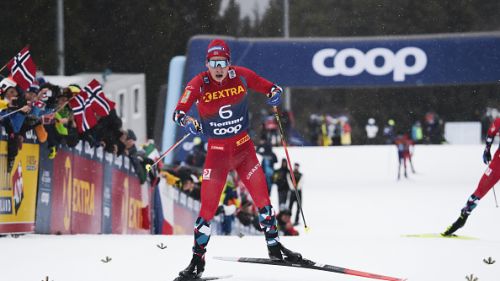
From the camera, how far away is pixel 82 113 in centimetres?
1186

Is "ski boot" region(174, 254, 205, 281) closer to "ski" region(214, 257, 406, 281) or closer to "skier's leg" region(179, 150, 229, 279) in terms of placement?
"skier's leg" region(179, 150, 229, 279)

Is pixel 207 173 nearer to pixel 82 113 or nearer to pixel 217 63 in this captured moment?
pixel 217 63

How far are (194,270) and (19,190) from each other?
4.19 m

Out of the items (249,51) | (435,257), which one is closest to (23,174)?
(435,257)

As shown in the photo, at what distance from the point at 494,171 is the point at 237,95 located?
14.4 ft

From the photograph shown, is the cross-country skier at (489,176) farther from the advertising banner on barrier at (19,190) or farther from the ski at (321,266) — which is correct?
the advertising banner on barrier at (19,190)

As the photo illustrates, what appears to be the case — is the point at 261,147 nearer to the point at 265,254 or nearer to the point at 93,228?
the point at 93,228

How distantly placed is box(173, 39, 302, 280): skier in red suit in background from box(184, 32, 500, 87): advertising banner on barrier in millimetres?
14357

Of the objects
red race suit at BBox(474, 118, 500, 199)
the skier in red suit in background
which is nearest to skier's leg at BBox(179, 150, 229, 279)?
the skier in red suit in background

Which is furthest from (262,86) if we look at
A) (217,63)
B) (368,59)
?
(368,59)

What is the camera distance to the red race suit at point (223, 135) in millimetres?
7469

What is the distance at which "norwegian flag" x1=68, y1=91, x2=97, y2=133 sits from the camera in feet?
38.6

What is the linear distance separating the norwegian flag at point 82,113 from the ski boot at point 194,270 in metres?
4.89

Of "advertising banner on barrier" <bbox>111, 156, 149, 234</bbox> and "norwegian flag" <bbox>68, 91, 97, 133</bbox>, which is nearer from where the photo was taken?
"norwegian flag" <bbox>68, 91, 97, 133</bbox>
